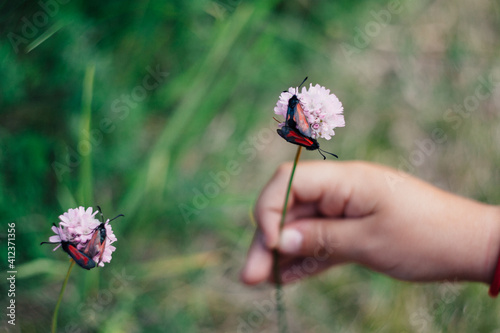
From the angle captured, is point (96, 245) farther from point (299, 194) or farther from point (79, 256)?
point (299, 194)

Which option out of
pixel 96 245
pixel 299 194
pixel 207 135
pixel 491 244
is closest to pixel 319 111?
pixel 96 245

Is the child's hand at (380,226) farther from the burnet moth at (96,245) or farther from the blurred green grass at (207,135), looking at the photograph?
the burnet moth at (96,245)

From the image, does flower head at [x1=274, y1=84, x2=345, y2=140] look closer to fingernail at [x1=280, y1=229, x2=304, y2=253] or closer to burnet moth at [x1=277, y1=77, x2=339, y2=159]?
burnet moth at [x1=277, y1=77, x2=339, y2=159]

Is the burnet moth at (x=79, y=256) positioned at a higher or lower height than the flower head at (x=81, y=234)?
lower

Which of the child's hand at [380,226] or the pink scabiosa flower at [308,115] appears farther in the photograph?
the child's hand at [380,226]

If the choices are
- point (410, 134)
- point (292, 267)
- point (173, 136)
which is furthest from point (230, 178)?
point (410, 134)

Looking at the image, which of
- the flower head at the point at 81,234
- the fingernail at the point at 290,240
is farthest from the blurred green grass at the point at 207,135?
the flower head at the point at 81,234

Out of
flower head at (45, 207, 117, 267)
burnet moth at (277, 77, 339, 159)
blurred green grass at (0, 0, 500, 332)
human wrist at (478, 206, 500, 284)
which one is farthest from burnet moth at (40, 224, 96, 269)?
human wrist at (478, 206, 500, 284)

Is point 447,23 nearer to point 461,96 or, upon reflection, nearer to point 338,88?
point 461,96
